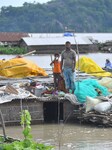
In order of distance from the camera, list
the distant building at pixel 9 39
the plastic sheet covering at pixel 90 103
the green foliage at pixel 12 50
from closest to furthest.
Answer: the plastic sheet covering at pixel 90 103 < the green foliage at pixel 12 50 < the distant building at pixel 9 39

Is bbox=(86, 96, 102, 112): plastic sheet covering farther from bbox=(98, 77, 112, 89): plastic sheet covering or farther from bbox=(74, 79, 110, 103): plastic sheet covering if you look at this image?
bbox=(98, 77, 112, 89): plastic sheet covering

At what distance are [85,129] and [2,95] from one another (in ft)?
7.13

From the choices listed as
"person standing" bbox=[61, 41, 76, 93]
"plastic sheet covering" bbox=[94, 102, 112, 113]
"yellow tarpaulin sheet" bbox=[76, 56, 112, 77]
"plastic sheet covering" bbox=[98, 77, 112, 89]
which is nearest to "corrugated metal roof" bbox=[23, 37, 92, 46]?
"yellow tarpaulin sheet" bbox=[76, 56, 112, 77]

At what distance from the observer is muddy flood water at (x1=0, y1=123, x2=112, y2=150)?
33.7 feet

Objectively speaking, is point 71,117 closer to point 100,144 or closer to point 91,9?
point 100,144

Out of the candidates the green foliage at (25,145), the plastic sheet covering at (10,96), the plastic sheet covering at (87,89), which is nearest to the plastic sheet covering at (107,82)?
the plastic sheet covering at (87,89)

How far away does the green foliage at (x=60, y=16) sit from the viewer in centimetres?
9494

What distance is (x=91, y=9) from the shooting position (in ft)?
324

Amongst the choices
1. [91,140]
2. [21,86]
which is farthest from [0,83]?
[91,140]

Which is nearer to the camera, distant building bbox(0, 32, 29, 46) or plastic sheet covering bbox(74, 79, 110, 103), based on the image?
plastic sheet covering bbox(74, 79, 110, 103)

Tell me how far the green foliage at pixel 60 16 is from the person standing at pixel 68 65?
78593 millimetres

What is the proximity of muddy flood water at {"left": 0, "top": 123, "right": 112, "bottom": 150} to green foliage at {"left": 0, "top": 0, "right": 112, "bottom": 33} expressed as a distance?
7996 cm

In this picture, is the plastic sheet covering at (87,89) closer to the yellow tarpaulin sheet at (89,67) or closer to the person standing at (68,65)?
the person standing at (68,65)

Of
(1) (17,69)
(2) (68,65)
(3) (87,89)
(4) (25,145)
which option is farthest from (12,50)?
(4) (25,145)
